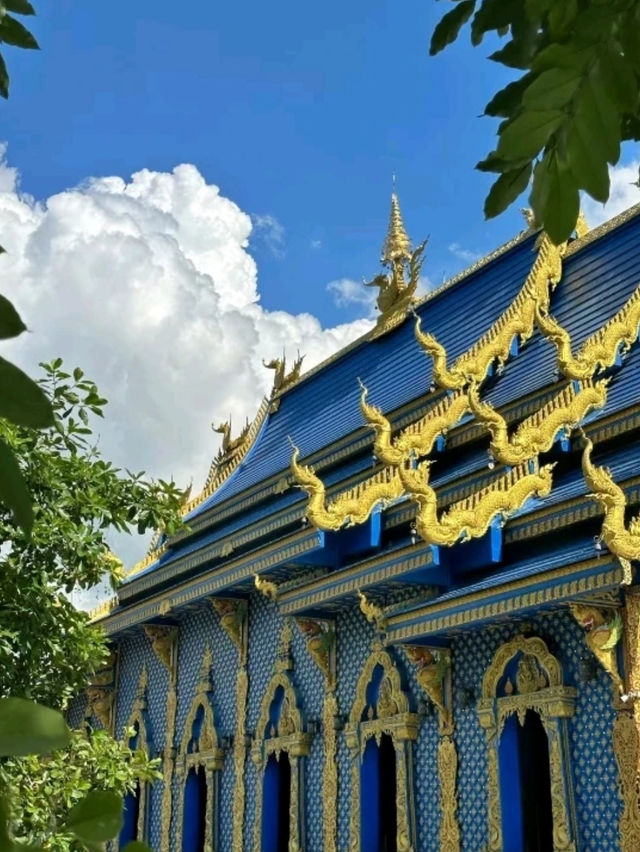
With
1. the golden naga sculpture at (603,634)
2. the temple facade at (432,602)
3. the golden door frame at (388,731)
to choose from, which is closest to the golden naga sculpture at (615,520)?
the temple facade at (432,602)

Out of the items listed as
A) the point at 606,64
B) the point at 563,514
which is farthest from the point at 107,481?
the point at 606,64

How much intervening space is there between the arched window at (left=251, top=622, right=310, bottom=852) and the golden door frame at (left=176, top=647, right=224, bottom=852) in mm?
989

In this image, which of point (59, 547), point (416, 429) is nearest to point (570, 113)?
point (59, 547)

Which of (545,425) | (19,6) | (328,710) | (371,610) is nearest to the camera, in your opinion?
(19,6)

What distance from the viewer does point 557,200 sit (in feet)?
4.28

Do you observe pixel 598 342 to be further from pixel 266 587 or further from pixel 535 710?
pixel 266 587

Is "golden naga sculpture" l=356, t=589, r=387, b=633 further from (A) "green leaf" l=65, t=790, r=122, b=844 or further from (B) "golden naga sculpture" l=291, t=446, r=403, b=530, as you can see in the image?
(A) "green leaf" l=65, t=790, r=122, b=844

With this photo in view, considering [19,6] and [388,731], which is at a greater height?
[388,731]

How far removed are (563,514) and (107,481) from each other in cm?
351

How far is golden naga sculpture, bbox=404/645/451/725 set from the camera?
30.4 ft

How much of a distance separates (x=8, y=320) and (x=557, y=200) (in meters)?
0.66

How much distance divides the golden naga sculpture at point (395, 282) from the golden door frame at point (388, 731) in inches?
220

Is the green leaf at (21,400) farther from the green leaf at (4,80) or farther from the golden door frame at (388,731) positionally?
the golden door frame at (388,731)

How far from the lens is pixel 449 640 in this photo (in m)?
9.32
